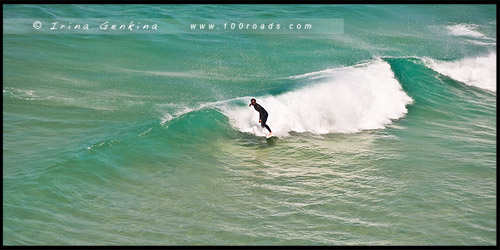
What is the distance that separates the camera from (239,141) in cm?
1517

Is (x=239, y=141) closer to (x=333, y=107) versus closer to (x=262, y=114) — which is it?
(x=262, y=114)

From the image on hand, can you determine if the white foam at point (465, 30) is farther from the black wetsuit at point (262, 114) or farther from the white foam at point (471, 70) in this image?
the black wetsuit at point (262, 114)

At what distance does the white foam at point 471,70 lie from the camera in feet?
79.1

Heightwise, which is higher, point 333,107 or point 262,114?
point 333,107

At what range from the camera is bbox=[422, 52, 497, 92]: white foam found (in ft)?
79.1

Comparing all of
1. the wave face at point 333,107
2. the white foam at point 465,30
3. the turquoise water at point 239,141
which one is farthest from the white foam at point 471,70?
the white foam at point 465,30

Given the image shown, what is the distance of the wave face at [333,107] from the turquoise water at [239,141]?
0.07 metres

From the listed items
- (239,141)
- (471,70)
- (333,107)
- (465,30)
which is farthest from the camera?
(465,30)

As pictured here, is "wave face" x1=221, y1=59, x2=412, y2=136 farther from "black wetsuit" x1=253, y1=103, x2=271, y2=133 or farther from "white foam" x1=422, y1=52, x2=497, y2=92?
"white foam" x1=422, y1=52, x2=497, y2=92

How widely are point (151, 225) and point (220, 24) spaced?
74.3 ft

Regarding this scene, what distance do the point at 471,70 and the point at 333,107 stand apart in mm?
10527

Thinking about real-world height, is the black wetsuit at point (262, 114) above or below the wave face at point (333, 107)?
below

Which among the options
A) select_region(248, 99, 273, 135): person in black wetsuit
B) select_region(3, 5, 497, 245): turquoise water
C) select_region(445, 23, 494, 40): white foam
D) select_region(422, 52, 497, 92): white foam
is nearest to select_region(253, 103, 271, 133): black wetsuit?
select_region(248, 99, 273, 135): person in black wetsuit

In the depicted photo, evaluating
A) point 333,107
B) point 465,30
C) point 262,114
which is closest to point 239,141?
point 262,114
